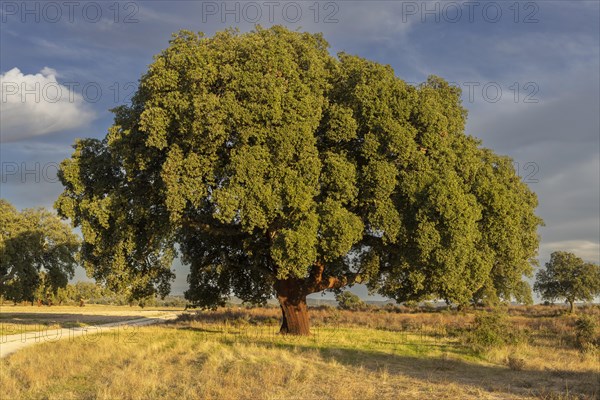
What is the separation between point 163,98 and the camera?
20.4m

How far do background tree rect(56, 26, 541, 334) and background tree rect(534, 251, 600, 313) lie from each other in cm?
5478

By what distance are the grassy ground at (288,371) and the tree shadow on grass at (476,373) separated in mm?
31

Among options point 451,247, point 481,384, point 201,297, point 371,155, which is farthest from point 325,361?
point 201,297

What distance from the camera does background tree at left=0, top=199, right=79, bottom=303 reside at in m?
47.5

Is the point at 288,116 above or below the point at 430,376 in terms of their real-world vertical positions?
above

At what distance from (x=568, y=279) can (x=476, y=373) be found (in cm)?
6574

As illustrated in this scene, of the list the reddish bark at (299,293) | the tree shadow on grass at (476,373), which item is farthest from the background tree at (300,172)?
the tree shadow on grass at (476,373)

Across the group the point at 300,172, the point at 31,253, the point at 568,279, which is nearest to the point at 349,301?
the point at 568,279

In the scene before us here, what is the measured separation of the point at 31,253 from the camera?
49125 mm

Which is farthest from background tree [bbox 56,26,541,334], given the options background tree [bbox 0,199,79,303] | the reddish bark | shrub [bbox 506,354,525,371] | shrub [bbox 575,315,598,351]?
background tree [bbox 0,199,79,303]

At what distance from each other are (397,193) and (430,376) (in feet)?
27.5

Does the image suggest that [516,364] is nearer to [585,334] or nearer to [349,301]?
[585,334]

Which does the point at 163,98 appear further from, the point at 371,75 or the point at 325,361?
the point at 325,361

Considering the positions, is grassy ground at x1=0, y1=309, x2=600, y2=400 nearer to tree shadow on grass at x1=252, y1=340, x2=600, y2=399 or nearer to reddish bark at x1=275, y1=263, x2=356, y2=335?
tree shadow on grass at x1=252, y1=340, x2=600, y2=399
